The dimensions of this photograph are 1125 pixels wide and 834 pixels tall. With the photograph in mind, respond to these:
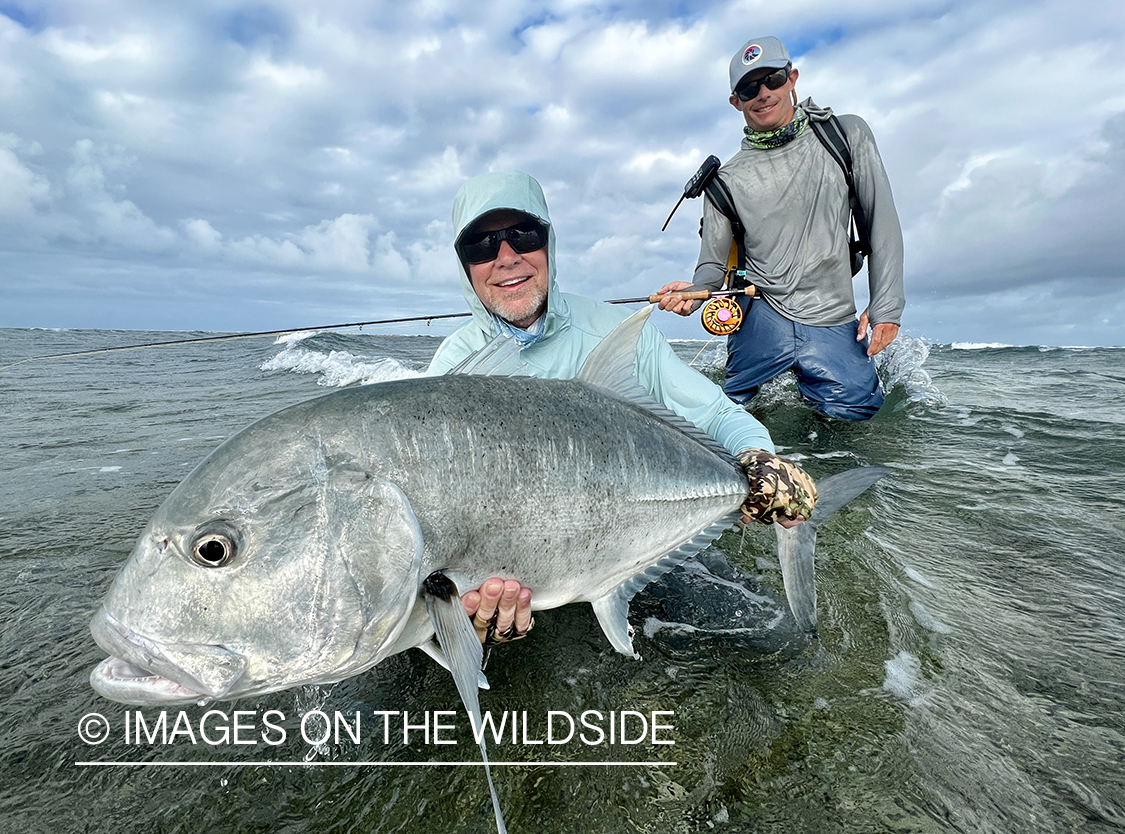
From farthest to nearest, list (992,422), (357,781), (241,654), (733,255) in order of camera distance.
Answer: (992,422) → (733,255) → (357,781) → (241,654)

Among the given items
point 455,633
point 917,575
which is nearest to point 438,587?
point 455,633

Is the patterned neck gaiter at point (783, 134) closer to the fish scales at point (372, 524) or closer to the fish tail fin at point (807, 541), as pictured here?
the fish tail fin at point (807, 541)

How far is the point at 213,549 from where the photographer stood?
152cm

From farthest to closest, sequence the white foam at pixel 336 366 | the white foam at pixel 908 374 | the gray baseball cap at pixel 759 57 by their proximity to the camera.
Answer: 1. the white foam at pixel 336 366
2. the white foam at pixel 908 374
3. the gray baseball cap at pixel 759 57

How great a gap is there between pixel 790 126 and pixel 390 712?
5647 mm

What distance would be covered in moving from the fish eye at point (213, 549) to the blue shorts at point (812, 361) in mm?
5278

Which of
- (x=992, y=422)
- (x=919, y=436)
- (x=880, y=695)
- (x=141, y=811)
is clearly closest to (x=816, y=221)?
(x=919, y=436)

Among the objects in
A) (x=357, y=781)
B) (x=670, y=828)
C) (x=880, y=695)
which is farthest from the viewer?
(x=880, y=695)

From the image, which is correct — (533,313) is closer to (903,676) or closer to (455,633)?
(455,633)

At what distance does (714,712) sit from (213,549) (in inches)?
66.1

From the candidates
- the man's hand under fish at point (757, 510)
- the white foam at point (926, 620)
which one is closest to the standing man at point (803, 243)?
the man's hand under fish at point (757, 510)

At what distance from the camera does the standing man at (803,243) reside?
5285 millimetres

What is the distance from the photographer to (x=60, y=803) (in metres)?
1.71

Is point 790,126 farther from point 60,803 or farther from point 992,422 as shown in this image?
point 60,803
